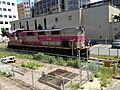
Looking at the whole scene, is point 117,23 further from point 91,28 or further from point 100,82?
point 100,82

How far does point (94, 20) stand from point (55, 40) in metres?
16.8

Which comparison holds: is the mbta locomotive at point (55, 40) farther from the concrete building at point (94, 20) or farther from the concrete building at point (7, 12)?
the concrete building at point (7, 12)

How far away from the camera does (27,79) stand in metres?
11.0

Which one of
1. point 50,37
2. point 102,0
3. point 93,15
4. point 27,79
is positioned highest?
point 102,0

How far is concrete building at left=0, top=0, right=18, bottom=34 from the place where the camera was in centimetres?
7225

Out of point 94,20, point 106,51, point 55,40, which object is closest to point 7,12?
point 94,20

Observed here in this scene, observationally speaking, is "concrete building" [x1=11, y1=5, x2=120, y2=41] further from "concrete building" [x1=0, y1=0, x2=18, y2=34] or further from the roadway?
"concrete building" [x1=0, y1=0, x2=18, y2=34]

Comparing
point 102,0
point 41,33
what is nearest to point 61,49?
point 41,33

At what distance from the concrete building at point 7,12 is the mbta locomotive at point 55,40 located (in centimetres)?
4971

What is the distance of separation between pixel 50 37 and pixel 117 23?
53.3 feet

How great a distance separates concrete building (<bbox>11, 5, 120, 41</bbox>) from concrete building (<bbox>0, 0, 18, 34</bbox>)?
37.8 m

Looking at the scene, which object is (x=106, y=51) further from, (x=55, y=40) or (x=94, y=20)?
(x=94, y=20)

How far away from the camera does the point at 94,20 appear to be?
3388 centimetres

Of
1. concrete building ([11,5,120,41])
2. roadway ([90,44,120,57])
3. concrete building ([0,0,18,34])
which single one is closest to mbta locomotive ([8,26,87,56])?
→ roadway ([90,44,120,57])
